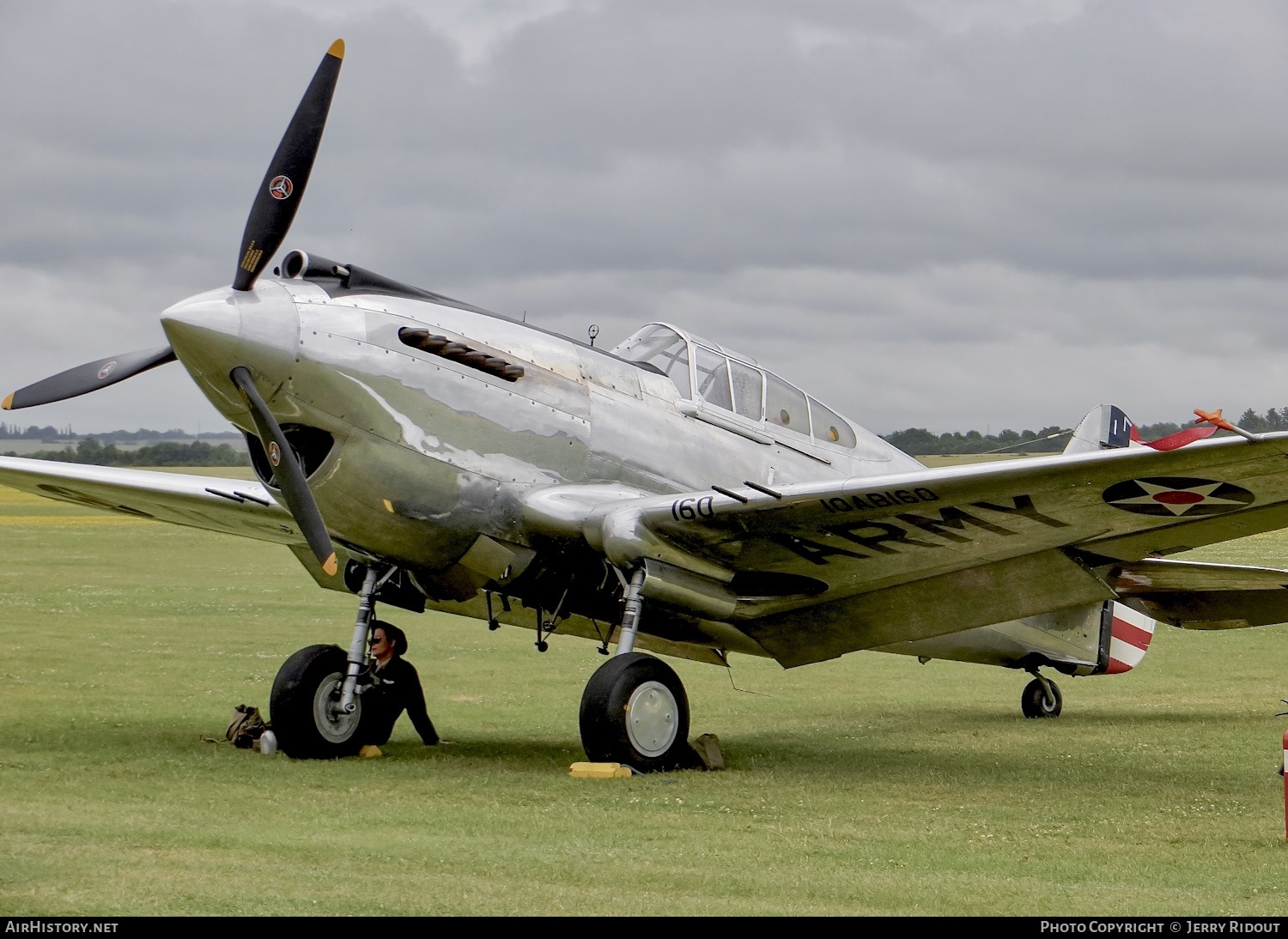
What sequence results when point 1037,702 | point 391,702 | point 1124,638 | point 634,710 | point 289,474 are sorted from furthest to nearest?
point 1124,638 < point 1037,702 < point 391,702 < point 634,710 < point 289,474

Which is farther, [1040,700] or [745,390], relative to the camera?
[1040,700]

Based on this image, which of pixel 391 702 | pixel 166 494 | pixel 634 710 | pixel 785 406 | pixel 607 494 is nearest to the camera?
pixel 634 710

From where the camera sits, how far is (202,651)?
661 inches

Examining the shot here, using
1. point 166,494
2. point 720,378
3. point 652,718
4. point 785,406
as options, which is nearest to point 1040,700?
point 785,406

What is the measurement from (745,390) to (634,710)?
2.90 metres

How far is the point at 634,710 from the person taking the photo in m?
9.12

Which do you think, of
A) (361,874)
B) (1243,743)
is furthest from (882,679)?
(361,874)

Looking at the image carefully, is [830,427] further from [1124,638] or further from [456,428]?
[1124,638]

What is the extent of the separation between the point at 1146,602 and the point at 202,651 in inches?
402

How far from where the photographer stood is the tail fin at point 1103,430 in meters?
13.9

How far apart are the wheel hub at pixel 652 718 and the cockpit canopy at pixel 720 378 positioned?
2321 millimetres

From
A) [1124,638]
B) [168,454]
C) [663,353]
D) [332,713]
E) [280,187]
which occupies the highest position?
[168,454]

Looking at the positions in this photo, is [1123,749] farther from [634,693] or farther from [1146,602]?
[634,693]

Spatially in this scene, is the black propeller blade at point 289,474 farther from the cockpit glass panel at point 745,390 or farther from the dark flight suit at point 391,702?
the cockpit glass panel at point 745,390
